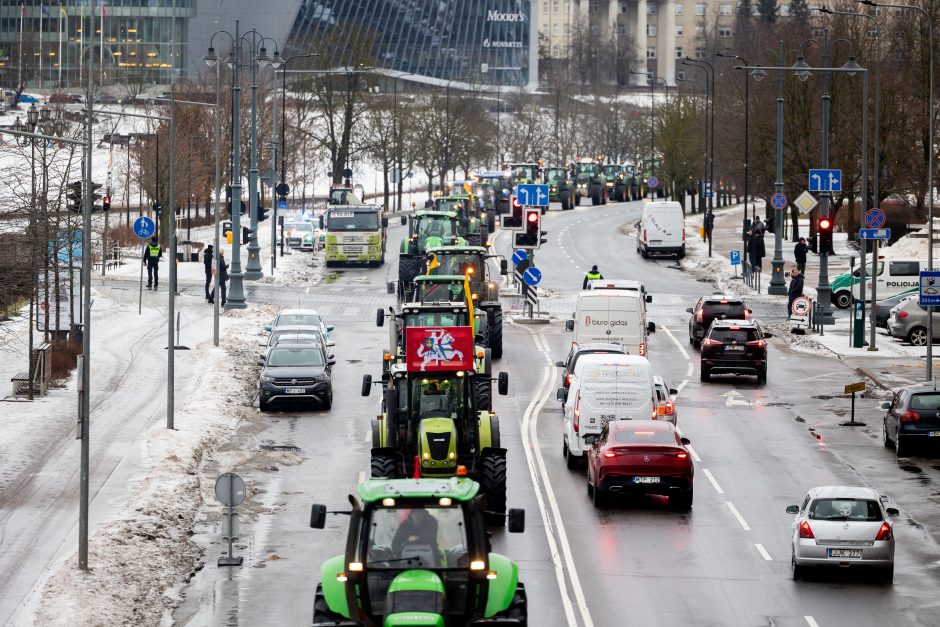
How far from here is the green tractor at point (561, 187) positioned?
4085 inches

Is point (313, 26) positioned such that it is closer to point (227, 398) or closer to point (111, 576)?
point (227, 398)

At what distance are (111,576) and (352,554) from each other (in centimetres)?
671

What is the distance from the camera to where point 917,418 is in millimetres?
32688

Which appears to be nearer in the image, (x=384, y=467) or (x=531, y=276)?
(x=384, y=467)

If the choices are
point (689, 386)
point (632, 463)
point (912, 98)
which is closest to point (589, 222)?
point (912, 98)

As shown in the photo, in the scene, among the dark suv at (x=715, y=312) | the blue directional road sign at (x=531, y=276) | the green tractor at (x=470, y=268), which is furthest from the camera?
the blue directional road sign at (x=531, y=276)

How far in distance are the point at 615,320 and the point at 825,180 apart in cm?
1511

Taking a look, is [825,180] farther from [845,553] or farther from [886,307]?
[845,553]

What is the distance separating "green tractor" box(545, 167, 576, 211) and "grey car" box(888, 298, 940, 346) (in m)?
53.9

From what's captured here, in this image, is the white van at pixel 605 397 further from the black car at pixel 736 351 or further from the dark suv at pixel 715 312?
the dark suv at pixel 715 312

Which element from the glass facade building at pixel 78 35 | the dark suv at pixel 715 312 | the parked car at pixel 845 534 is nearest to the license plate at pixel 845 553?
the parked car at pixel 845 534

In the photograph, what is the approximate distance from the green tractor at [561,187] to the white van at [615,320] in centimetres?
6198

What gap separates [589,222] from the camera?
94.8m

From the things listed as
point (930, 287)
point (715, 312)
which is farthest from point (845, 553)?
point (715, 312)
